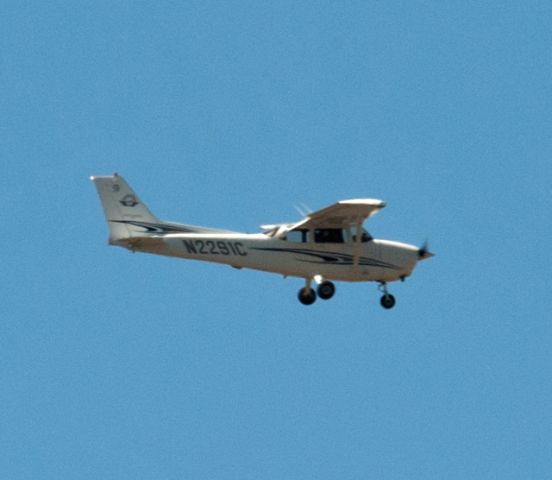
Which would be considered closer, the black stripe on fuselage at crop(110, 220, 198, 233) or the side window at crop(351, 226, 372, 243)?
the black stripe on fuselage at crop(110, 220, 198, 233)

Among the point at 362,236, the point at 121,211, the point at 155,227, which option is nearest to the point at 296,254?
the point at 362,236

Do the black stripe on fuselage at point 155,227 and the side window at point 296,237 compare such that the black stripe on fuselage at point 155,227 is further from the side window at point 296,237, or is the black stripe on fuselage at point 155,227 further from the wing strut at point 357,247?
the wing strut at point 357,247

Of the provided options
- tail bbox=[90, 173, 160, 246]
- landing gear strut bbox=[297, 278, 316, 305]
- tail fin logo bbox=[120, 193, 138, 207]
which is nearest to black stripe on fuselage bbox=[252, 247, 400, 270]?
landing gear strut bbox=[297, 278, 316, 305]

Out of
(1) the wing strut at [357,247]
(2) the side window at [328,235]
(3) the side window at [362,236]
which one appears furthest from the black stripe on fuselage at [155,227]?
(1) the wing strut at [357,247]

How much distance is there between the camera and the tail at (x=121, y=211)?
317 ft

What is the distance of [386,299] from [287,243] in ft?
11.2

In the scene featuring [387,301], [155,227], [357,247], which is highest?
[155,227]

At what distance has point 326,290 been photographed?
9794cm

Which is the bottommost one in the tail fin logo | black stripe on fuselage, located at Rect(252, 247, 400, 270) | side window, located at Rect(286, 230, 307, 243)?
black stripe on fuselage, located at Rect(252, 247, 400, 270)

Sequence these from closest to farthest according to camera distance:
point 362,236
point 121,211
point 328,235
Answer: point 121,211 → point 328,235 → point 362,236

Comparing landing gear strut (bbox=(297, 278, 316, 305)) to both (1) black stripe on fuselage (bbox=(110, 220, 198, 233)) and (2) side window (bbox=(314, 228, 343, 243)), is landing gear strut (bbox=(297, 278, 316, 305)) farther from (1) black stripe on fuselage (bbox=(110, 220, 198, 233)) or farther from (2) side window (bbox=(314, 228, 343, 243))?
(1) black stripe on fuselage (bbox=(110, 220, 198, 233))

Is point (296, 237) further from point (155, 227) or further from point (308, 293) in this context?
point (155, 227)

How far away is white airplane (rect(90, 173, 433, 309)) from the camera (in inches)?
3802

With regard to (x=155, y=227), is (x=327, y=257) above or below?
below
